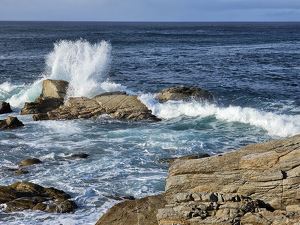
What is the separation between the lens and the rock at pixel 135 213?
5492mm

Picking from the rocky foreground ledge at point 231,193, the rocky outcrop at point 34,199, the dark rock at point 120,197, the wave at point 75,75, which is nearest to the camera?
the rocky foreground ledge at point 231,193

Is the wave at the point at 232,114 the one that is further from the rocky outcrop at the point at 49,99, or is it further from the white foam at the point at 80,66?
the rocky outcrop at the point at 49,99

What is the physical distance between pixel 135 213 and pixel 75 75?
15.5m

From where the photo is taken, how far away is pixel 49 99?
1611 centimetres

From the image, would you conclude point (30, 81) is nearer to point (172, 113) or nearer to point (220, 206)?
point (172, 113)

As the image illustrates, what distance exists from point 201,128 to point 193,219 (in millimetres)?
8962

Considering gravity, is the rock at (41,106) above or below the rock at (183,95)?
below

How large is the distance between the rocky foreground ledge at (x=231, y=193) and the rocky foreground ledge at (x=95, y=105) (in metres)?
8.70

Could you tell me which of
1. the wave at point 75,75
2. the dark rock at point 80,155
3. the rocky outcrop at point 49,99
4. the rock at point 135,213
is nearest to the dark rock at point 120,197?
the rock at point 135,213

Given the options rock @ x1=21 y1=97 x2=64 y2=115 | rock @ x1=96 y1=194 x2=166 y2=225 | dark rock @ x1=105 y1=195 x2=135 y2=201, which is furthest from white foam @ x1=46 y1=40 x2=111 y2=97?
rock @ x1=96 y1=194 x2=166 y2=225

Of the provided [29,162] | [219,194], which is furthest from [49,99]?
[219,194]

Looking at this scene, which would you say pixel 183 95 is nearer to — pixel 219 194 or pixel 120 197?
pixel 120 197

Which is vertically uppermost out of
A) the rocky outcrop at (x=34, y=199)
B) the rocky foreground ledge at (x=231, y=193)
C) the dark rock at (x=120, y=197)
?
the rocky foreground ledge at (x=231, y=193)

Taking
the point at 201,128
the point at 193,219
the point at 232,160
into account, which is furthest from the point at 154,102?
the point at 193,219
